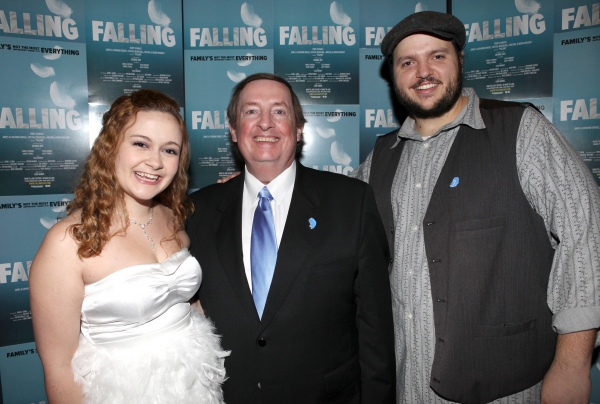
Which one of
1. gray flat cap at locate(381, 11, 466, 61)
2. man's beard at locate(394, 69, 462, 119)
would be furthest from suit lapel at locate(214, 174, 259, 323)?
gray flat cap at locate(381, 11, 466, 61)

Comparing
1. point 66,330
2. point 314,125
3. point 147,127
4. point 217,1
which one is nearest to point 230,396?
point 66,330

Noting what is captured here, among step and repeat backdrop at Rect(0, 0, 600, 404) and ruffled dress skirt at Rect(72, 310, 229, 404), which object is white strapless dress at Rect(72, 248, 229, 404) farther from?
step and repeat backdrop at Rect(0, 0, 600, 404)

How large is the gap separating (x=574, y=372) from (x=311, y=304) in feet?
3.76

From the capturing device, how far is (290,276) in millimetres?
1744

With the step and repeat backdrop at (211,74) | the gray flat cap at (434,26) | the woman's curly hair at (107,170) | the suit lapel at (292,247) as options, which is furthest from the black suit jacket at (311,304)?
the step and repeat backdrop at (211,74)

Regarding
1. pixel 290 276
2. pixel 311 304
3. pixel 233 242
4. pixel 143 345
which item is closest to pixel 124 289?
pixel 143 345

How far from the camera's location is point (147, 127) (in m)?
1.70

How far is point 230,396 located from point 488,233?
1.45 meters

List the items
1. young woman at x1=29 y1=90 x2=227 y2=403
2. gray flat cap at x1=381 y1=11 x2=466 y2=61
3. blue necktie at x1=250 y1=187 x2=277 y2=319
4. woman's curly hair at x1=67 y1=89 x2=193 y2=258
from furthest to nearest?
1. gray flat cap at x1=381 y1=11 x2=466 y2=61
2. blue necktie at x1=250 y1=187 x2=277 y2=319
3. woman's curly hair at x1=67 y1=89 x2=193 y2=258
4. young woman at x1=29 y1=90 x2=227 y2=403

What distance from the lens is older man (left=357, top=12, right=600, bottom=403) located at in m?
1.59

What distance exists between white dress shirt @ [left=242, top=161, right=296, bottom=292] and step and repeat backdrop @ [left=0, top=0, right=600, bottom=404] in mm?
1057

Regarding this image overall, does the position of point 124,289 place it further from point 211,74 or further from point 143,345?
point 211,74

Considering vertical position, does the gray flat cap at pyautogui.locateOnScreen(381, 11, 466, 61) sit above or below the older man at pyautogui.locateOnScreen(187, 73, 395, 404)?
above

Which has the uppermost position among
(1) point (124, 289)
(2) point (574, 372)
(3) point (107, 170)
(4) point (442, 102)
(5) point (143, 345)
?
(4) point (442, 102)
